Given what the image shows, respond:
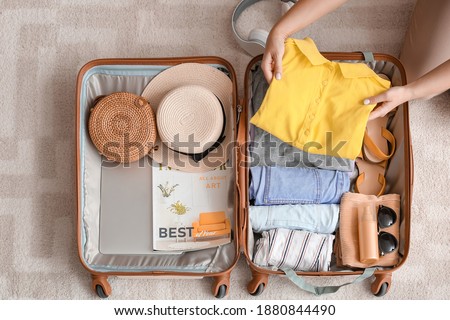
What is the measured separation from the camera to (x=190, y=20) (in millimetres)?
1463

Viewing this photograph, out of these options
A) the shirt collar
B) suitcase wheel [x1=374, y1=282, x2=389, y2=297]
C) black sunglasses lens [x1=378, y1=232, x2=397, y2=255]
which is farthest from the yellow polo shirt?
suitcase wheel [x1=374, y1=282, x2=389, y2=297]

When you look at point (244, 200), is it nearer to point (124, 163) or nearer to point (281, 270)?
point (281, 270)

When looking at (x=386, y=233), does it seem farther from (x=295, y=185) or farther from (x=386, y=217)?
(x=295, y=185)

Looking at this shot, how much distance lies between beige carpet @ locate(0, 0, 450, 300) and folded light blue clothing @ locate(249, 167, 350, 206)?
219 mm

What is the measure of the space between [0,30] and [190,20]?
57cm

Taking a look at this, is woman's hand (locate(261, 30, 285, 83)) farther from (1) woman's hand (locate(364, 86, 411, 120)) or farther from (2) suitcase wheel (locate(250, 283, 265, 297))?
(2) suitcase wheel (locate(250, 283, 265, 297))

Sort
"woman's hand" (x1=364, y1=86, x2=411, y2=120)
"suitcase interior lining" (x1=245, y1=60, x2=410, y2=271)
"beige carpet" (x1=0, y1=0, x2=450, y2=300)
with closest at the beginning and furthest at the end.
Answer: "woman's hand" (x1=364, y1=86, x2=411, y2=120)
"suitcase interior lining" (x1=245, y1=60, x2=410, y2=271)
"beige carpet" (x1=0, y1=0, x2=450, y2=300)

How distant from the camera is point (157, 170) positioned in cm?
127

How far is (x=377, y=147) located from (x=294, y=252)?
0.34 metres

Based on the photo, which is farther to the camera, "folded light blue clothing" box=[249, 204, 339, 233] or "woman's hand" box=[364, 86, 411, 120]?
"folded light blue clothing" box=[249, 204, 339, 233]

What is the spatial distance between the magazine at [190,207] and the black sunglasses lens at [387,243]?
37cm

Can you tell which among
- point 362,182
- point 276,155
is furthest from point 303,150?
point 362,182

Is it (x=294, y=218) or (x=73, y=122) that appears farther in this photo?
(x=73, y=122)

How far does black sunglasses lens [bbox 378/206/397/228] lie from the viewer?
3.96 feet
